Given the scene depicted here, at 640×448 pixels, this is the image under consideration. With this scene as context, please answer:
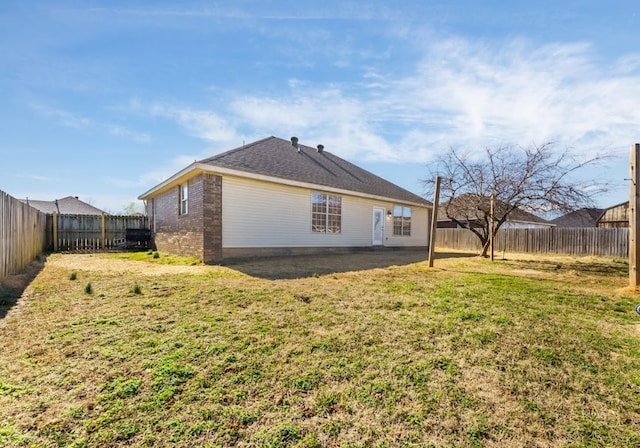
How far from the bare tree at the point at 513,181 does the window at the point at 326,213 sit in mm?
4087

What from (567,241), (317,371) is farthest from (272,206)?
(567,241)

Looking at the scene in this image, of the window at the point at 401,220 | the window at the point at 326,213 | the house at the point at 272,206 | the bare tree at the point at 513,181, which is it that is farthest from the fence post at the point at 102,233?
the bare tree at the point at 513,181

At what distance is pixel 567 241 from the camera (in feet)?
51.2

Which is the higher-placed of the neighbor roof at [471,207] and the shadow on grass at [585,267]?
the neighbor roof at [471,207]

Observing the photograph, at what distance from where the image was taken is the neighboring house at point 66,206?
3278 cm

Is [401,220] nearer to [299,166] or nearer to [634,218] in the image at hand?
[299,166]

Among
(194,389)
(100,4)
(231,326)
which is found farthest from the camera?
(100,4)

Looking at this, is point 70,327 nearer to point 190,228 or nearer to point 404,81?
point 190,228

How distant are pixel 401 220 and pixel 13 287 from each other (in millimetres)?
15845

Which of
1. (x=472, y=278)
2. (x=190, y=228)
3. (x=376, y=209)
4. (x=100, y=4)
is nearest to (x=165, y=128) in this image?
(x=190, y=228)

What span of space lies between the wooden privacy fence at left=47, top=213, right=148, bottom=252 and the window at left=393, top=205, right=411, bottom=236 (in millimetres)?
13428

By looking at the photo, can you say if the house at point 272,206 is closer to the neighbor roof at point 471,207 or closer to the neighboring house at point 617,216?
the neighbor roof at point 471,207

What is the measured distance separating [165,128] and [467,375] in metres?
15.7

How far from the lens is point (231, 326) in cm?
359
